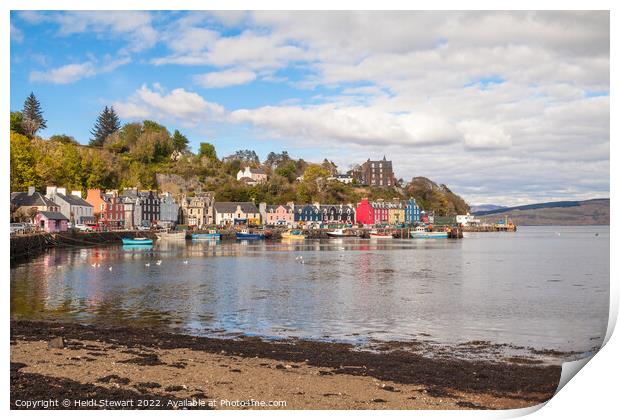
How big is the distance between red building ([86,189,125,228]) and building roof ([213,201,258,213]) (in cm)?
1634

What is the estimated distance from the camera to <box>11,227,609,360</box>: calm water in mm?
11867

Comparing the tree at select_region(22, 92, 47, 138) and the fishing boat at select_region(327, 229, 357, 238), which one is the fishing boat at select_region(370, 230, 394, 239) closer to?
the fishing boat at select_region(327, 229, 357, 238)

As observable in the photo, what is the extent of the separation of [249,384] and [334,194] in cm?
8863

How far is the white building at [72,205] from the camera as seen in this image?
4241 cm

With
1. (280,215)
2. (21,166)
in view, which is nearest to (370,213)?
(280,215)

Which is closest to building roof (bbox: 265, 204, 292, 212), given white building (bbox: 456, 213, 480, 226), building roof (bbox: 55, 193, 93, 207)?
building roof (bbox: 55, 193, 93, 207)

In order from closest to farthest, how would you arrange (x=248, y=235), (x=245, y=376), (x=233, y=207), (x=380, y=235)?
(x=245, y=376), (x=248, y=235), (x=380, y=235), (x=233, y=207)

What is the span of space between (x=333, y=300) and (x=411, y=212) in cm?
7812

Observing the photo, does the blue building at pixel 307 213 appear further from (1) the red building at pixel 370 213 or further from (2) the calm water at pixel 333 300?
(2) the calm water at pixel 333 300

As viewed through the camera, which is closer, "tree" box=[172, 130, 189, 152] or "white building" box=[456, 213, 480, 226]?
"tree" box=[172, 130, 189, 152]

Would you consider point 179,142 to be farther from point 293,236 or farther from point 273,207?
point 293,236

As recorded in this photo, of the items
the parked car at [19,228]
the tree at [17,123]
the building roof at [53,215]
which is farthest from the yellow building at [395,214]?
the parked car at [19,228]

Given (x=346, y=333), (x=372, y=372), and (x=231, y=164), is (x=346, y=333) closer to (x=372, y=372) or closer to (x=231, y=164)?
(x=372, y=372)

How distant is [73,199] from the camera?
46500 mm
